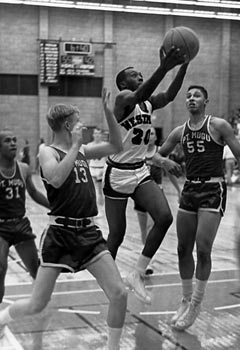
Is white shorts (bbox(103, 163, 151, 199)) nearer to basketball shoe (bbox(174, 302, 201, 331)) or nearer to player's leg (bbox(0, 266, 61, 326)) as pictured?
basketball shoe (bbox(174, 302, 201, 331))

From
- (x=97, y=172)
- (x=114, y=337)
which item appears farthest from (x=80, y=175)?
(x=97, y=172)

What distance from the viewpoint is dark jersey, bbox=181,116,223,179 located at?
184 inches

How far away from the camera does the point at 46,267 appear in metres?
3.60

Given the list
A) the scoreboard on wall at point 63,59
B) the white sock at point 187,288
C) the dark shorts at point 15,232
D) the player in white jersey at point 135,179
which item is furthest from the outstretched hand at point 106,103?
the scoreboard on wall at point 63,59

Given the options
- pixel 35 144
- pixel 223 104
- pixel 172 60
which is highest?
pixel 172 60

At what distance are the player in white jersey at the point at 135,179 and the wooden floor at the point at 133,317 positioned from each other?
0.38 metres

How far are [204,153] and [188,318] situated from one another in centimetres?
130

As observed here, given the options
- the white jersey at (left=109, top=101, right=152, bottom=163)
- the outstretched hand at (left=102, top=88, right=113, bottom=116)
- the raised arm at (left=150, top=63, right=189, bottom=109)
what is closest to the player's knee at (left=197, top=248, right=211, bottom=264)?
the white jersey at (left=109, top=101, right=152, bottom=163)

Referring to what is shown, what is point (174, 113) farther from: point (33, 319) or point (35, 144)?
point (33, 319)

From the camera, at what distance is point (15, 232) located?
4707 millimetres

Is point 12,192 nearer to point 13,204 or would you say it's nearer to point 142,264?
point 13,204

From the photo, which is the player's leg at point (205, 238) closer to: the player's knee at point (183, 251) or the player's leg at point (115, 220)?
the player's knee at point (183, 251)

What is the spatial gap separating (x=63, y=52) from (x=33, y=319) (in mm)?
20267

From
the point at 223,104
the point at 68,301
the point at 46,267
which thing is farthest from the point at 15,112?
the point at 46,267
